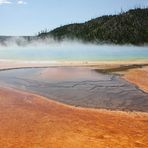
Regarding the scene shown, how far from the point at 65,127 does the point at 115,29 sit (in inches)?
4118

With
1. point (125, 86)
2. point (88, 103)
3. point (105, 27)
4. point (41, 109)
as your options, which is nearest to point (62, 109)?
point (41, 109)

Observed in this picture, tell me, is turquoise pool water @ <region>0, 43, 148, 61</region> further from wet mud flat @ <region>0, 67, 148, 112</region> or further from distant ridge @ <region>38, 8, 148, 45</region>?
distant ridge @ <region>38, 8, 148, 45</region>

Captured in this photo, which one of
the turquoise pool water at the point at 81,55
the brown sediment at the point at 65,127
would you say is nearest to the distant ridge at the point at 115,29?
the turquoise pool water at the point at 81,55

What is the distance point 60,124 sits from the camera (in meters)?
11.1

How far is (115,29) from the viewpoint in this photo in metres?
114

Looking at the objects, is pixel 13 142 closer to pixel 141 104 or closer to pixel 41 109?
pixel 41 109

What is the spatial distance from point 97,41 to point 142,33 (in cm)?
1404

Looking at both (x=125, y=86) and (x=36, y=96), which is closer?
(x=36, y=96)

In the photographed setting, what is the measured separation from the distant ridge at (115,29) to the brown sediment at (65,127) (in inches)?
3888

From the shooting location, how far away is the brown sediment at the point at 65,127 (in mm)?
9422

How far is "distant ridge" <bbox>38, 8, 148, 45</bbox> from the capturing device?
11106 centimetres

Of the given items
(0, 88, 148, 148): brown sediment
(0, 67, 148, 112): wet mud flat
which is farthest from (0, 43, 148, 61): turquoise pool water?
(0, 88, 148, 148): brown sediment

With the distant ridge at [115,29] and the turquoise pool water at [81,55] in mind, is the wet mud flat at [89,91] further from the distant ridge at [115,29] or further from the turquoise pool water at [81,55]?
the distant ridge at [115,29]

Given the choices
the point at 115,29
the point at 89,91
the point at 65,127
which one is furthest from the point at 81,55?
the point at 115,29
